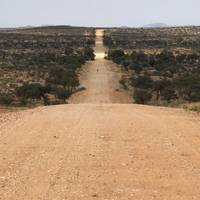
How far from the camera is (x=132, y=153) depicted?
410 inches

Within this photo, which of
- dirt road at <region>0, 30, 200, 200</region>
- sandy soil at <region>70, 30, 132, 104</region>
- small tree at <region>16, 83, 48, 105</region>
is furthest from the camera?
sandy soil at <region>70, 30, 132, 104</region>

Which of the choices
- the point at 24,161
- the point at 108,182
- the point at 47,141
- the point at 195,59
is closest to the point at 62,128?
the point at 47,141

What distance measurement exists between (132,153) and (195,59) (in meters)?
61.0

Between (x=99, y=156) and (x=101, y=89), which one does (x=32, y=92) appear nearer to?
(x=101, y=89)

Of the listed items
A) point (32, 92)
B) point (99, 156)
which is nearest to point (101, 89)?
point (32, 92)

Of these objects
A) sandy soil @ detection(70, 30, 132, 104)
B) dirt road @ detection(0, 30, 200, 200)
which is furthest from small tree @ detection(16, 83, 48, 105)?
dirt road @ detection(0, 30, 200, 200)

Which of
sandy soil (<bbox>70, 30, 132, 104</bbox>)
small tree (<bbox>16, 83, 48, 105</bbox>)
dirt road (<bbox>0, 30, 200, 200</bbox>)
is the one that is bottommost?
sandy soil (<bbox>70, 30, 132, 104</bbox>)

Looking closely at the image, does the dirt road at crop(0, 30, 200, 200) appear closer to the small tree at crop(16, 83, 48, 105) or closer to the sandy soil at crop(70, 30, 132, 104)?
the small tree at crop(16, 83, 48, 105)

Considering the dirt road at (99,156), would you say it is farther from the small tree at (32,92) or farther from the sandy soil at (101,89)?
the sandy soil at (101,89)

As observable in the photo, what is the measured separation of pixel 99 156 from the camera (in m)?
10.1

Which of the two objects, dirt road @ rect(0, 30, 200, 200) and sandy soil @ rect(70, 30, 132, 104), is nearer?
dirt road @ rect(0, 30, 200, 200)

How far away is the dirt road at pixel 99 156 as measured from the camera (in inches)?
307

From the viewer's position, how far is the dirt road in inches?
307

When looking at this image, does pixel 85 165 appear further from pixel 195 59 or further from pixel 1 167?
pixel 195 59
